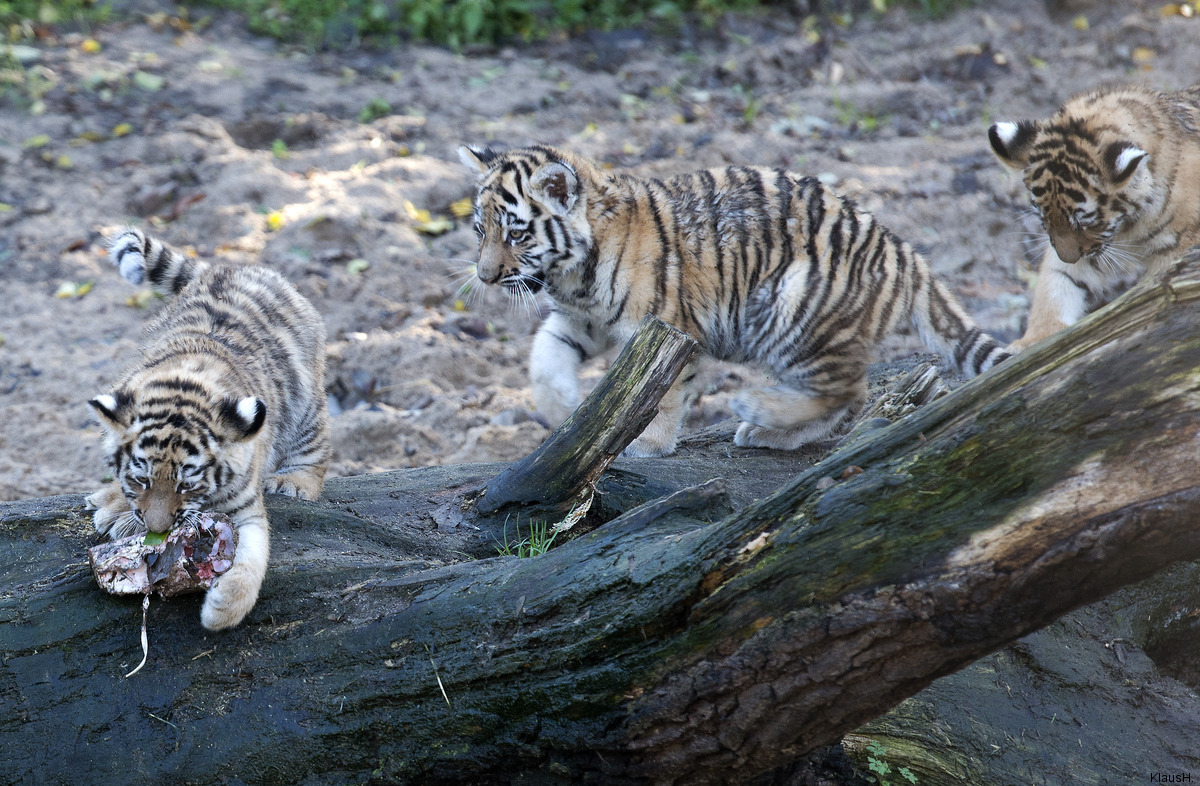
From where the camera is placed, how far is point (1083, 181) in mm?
4129

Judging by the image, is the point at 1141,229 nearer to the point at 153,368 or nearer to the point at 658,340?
the point at 658,340

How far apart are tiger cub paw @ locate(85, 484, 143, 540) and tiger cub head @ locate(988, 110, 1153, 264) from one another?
12.6ft

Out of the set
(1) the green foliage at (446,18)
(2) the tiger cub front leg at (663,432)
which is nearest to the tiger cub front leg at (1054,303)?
(2) the tiger cub front leg at (663,432)

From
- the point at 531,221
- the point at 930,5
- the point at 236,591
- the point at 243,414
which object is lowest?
the point at 236,591

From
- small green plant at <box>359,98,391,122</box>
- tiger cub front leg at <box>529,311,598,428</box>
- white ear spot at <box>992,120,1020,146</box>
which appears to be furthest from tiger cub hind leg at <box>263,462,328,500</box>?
small green plant at <box>359,98,391,122</box>

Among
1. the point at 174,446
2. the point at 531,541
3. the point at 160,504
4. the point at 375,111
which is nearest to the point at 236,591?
the point at 160,504

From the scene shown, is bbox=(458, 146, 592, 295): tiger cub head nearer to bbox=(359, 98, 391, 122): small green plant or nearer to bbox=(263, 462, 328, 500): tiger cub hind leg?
bbox=(263, 462, 328, 500): tiger cub hind leg

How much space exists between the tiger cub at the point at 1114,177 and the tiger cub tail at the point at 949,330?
0.53 m

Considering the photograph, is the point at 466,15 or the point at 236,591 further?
the point at 466,15

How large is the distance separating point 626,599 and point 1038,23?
853 centimetres

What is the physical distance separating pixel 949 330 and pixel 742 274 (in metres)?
0.96

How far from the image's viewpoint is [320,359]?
4.19 meters

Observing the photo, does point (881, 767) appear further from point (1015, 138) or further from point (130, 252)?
point (130, 252)

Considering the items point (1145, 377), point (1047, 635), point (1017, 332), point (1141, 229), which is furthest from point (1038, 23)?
point (1145, 377)
